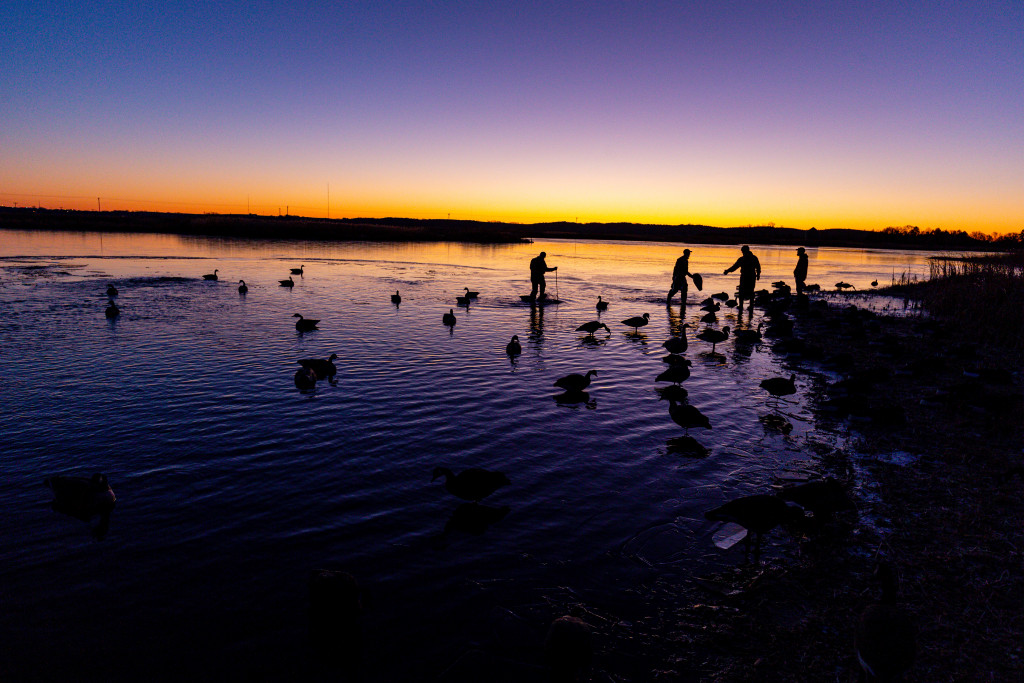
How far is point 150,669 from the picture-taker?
473 centimetres

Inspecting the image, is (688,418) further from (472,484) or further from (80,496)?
(80,496)

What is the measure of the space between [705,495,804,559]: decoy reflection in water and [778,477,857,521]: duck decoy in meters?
0.40

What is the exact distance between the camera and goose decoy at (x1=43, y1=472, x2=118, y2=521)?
712cm

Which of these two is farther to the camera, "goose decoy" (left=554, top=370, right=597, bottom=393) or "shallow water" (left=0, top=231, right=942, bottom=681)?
"goose decoy" (left=554, top=370, right=597, bottom=393)

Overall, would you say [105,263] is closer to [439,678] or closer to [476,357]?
[476,357]

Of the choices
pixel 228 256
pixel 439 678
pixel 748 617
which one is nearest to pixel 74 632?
pixel 439 678

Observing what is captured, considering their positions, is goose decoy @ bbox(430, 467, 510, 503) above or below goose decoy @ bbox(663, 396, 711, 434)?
below

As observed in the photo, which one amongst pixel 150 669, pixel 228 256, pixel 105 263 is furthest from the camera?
pixel 228 256

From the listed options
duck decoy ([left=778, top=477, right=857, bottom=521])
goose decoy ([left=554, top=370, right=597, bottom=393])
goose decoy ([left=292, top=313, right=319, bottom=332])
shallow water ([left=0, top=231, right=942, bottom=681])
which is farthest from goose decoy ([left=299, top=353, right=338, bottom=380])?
duck decoy ([left=778, top=477, right=857, bottom=521])

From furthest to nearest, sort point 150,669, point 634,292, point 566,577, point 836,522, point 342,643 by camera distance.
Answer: point 634,292 < point 836,522 < point 566,577 < point 342,643 < point 150,669

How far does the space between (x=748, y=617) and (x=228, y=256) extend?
199ft

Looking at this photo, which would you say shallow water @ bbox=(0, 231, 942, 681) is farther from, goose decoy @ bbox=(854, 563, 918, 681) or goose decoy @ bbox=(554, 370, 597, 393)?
goose decoy @ bbox=(854, 563, 918, 681)

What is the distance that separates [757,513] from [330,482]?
20.5 feet

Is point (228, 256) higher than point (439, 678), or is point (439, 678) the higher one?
point (228, 256)
